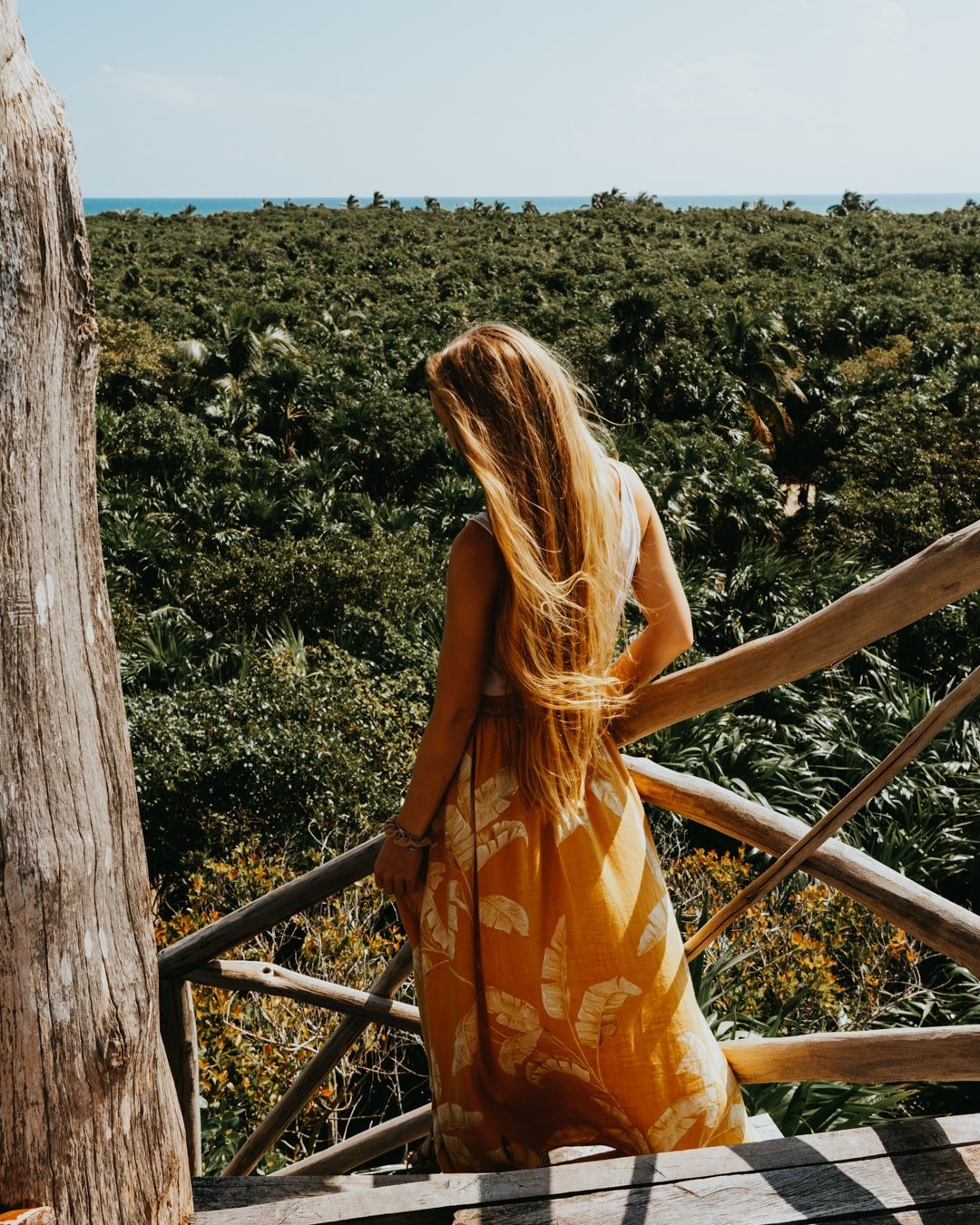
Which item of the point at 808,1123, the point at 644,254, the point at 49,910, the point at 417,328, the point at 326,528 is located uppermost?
the point at 644,254

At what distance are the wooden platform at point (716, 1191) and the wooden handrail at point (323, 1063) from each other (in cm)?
125

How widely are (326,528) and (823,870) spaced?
910cm

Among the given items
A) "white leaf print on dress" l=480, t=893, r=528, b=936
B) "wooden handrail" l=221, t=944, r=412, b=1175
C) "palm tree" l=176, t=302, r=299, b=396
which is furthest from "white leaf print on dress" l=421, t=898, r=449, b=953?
"palm tree" l=176, t=302, r=299, b=396

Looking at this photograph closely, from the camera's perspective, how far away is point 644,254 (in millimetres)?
41000

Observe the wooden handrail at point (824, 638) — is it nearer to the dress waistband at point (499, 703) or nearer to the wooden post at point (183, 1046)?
the dress waistband at point (499, 703)

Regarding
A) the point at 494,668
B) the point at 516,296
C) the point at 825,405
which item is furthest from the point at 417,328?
the point at 494,668

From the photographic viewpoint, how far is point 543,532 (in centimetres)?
184

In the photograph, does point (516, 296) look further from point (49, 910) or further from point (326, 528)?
point (49, 910)

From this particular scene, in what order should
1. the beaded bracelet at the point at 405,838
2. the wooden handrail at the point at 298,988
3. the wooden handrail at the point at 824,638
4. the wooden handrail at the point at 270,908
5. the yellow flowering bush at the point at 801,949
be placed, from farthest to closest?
1. the yellow flowering bush at the point at 801,949
2. the wooden handrail at the point at 298,988
3. the wooden handrail at the point at 270,908
4. the beaded bracelet at the point at 405,838
5. the wooden handrail at the point at 824,638

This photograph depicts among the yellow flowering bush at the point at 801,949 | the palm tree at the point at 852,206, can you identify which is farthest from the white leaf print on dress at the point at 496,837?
the palm tree at the point at 852,206

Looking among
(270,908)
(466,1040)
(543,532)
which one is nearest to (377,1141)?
(270,908)

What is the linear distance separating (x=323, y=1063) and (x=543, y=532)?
193 cm

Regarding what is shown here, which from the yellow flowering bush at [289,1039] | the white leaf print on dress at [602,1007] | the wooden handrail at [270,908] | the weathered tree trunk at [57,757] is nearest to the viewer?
the weathered tree trunk at [57,757]

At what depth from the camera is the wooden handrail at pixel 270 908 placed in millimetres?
2418
